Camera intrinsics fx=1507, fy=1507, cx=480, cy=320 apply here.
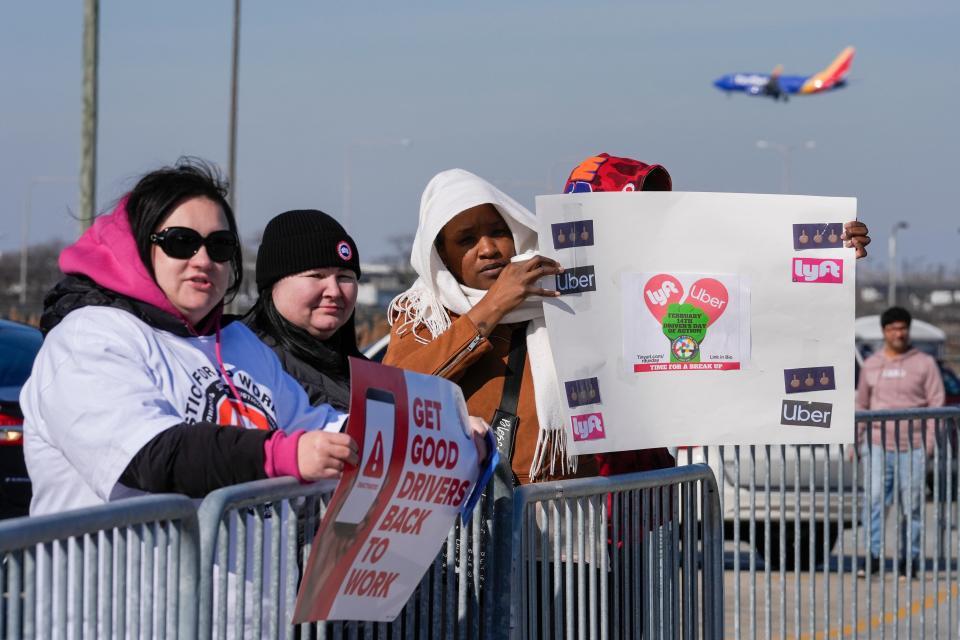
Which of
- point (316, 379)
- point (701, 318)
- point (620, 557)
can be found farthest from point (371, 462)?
point (701, 318)

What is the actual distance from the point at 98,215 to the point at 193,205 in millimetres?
224

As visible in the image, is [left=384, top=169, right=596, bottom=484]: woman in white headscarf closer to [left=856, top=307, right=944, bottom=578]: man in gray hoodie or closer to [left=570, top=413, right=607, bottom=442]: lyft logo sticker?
[left=570, top=413, right=607, bottom=442]: lyft logo sticker

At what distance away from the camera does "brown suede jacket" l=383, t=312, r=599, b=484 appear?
154 inches

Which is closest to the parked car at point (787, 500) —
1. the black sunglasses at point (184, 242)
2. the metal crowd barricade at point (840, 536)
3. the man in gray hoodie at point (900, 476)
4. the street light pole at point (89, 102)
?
the metal crowd barricade at point (840, 536)

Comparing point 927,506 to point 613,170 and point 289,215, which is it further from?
point 289,215

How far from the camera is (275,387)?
331 cm

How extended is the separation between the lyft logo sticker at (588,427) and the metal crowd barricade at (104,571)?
1365mm

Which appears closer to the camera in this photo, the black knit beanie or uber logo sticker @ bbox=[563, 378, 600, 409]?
uber logo sticker @ bbox=[563, 378, 600, 409]

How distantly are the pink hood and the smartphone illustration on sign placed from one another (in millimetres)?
479

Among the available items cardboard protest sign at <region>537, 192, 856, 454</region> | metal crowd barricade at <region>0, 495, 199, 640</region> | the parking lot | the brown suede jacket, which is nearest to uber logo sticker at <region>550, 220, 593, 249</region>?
cardboard protest sign at <region>537, 192, 856, 454</region>

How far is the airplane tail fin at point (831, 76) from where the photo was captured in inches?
4345

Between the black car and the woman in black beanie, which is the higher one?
the woman in black beanie

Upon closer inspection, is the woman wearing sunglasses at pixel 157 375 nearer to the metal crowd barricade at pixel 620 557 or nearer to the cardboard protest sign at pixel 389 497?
the cardboard protest sign at pixel 389 497

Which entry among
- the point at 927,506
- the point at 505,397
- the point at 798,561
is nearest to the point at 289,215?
the point at 505,397
